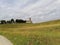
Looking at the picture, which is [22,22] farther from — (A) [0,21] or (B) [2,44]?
(B) [2,44]

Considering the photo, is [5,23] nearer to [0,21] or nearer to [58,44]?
[0,21]

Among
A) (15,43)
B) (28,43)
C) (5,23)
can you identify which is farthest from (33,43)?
(5,23)

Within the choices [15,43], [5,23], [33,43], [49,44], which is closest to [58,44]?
[49,44]

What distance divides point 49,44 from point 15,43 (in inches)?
134

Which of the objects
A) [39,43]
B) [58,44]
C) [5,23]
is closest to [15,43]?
[39,43]

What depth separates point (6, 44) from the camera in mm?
20016

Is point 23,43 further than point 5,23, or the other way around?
point 5,23

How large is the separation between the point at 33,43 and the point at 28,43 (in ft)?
1.57

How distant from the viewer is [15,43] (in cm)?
2102

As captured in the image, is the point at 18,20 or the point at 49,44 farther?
the point at 18,20

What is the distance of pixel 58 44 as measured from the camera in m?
20.0

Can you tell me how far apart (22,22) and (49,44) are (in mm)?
30657

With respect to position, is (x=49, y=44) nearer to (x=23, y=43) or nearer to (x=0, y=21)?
(x=23, y=43)

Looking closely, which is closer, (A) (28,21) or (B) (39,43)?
(B) (39,43)
